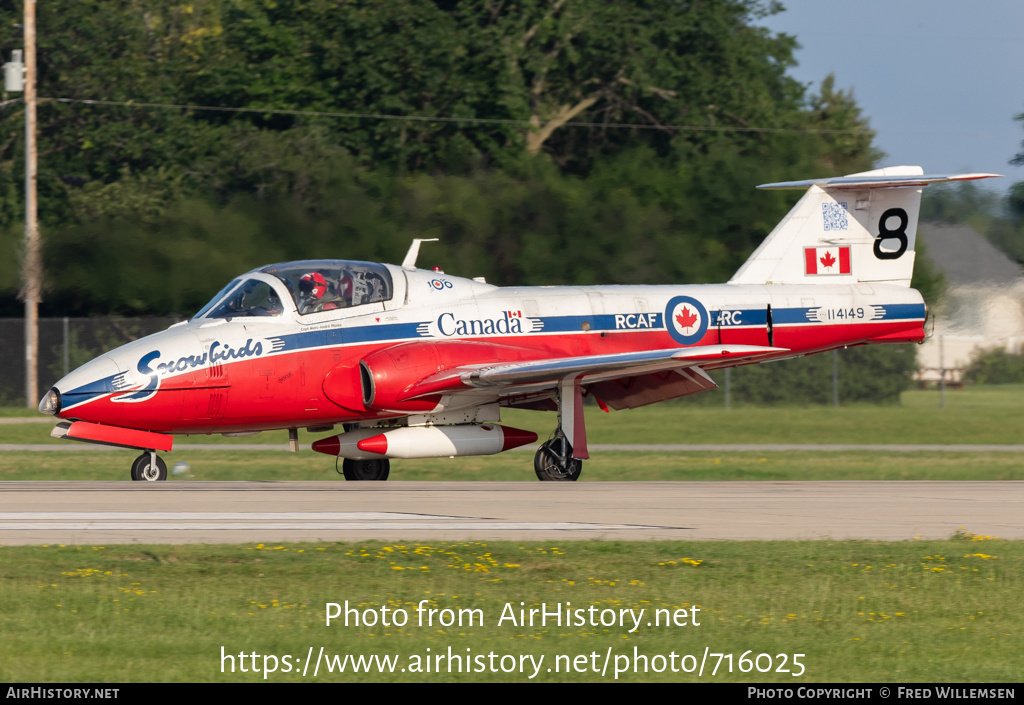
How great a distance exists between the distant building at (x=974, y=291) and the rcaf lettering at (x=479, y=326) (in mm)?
21177

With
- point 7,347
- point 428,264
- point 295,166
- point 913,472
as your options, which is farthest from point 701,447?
point 7,347

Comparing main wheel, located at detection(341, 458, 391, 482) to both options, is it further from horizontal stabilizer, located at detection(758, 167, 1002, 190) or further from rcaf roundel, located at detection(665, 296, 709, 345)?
horizontal stabilizer, located at detection(758, 167, 1002, 190)

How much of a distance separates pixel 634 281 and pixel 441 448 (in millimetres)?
19227

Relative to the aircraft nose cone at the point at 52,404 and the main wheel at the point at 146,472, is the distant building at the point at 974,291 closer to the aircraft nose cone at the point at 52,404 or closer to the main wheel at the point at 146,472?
the main wheel at the point at 146,472

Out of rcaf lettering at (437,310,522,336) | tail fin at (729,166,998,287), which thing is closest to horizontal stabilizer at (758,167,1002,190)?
tail fin at (729,166,998,287)

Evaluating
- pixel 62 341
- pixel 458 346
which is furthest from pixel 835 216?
pixel 62 341

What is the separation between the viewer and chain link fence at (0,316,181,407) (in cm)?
3581

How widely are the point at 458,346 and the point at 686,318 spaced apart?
3.57m

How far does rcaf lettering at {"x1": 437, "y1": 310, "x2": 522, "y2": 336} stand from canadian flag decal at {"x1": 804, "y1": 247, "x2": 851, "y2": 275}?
5143 mm

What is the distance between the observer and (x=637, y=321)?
20.0m

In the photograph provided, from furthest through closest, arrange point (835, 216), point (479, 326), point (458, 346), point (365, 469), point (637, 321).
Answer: point (835, 216), point (365, 469), point (637, 321), point (479, 326), point (458, 346)

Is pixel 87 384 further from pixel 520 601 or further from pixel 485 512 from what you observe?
pixel 520 601

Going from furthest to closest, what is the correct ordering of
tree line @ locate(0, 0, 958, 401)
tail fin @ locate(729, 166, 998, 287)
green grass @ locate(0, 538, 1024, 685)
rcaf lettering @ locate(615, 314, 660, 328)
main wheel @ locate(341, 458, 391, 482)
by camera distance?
1. tree line @ locate(0, 0, 958, 401)
2. tail fin @ locate(729, 166, 998, 287)
3. main wheel @ locate(341, 458, 391, 482)
4. rcaf lettering @ locate(615, 314, 660, 328)
5. green grass @ locate(0, 538, 1024, 685)

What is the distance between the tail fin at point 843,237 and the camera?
848 inches
